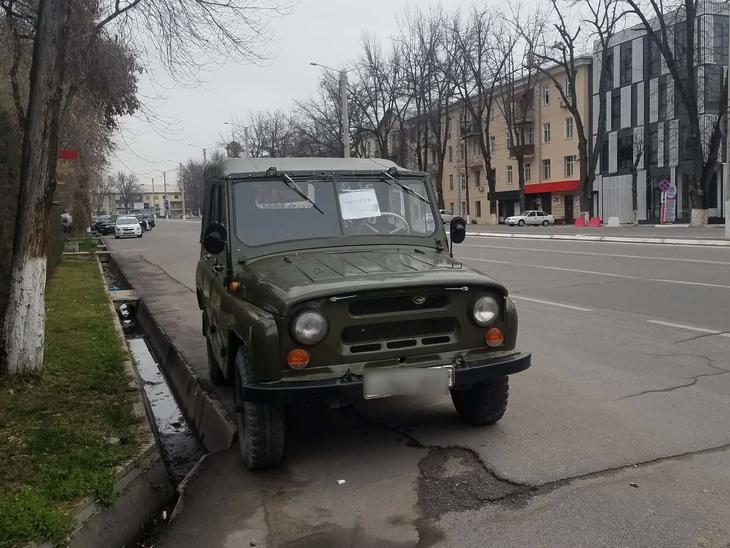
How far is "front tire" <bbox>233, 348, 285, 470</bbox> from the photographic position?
428 cm

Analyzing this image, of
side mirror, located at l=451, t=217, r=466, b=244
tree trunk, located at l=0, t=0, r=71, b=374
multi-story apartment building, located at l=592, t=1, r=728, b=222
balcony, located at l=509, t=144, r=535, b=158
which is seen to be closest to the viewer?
side mirror, located at l=451, t=217, r=466, b=244

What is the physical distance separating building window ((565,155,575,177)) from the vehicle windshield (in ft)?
174

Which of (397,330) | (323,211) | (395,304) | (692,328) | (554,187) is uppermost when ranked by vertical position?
(554,187)

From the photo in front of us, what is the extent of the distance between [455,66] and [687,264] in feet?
126

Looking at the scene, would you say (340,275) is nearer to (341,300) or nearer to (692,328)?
(341,300)

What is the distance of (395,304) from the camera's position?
4215 mm

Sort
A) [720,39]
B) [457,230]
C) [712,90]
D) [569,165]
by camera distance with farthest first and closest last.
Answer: [569,165] → [720,39] → [712,90] → [457,230]

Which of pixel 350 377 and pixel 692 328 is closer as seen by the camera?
pixel 350 377

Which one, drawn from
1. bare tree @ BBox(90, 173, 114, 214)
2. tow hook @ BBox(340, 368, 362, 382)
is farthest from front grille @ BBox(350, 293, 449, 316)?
bare tree @ BBox(90, 173, 114, 214)

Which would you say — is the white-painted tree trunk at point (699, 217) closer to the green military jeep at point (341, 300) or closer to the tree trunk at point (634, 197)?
the tree trunk at point (634, 197)

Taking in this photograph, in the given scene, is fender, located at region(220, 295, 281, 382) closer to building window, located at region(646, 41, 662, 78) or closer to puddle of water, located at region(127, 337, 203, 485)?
puddle of water, located at region(127, 337, 203, 485)

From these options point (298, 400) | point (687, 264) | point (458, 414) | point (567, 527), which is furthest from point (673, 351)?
point (687, 264)

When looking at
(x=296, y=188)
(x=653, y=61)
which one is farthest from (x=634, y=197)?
(x=296, y=188)

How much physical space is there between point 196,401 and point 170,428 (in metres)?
0.34
